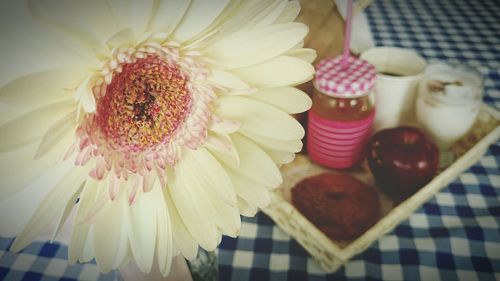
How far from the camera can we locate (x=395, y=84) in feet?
2.08

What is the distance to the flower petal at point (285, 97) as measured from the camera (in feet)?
0.84

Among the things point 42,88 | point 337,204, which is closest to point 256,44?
point 42,88

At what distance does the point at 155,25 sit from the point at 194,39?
3 centimetres

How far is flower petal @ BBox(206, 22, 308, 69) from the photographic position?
232 millimetres

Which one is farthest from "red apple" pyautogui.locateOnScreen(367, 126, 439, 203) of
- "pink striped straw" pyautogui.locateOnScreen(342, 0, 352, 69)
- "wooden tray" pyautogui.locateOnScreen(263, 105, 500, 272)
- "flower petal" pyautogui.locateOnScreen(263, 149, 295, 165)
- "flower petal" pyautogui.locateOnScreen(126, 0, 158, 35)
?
"flower petal" pyautogui.locateOnScreen(126, 0, 158, 35)

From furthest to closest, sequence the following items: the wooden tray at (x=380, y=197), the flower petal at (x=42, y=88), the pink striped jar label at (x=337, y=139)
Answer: the pink striped jar label at (x=337, y=139)
the wooden tray at (x=380, y=197)
the flower petal at (x=42, y=88)

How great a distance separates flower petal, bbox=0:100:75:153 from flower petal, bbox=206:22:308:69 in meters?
0.10

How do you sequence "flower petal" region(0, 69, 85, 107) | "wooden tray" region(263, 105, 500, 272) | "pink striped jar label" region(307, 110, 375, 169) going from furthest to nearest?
1. "pink striped jar label" region(307, 110, 375, 169)
2. "wooden tray" region(263, 105, 500, 272)
3. "flower petal" region(0, 69, 85, 107)

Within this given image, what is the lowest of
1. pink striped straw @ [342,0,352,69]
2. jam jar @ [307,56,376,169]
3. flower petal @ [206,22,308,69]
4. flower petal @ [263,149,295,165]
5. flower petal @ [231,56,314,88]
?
jam jar @ [307,56,376,169]

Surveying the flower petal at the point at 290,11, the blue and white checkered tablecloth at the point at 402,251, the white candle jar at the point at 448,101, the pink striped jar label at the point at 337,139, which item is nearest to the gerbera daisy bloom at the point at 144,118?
the flower petal at the point at 290,11

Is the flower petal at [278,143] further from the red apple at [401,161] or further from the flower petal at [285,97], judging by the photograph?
the red apple at [401,161]

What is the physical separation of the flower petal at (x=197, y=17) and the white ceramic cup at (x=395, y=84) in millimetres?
472

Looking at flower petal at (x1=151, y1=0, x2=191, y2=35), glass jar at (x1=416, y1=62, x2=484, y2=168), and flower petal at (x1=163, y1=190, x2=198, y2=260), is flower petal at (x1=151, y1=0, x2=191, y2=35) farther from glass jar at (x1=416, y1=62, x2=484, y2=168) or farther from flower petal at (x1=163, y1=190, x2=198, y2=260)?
glass jar at (x1=416, y1=62, x2=484, y2=168)

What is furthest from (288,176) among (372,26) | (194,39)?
(372,26)
